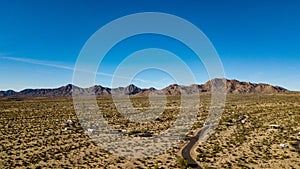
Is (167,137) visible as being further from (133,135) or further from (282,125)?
(282,125)

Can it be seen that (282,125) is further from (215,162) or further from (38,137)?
(38,137)

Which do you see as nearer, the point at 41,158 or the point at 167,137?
the point at 41,158

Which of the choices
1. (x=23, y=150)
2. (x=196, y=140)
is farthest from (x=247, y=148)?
(x=23, y=150)

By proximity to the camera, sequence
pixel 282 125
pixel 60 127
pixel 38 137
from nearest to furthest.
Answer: pixel 38 137 < pixel 282 125 < pixel 60 127

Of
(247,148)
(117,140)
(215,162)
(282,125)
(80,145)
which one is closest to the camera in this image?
(215,162)

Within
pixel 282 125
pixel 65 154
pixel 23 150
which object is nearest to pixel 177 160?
pixel 65 154

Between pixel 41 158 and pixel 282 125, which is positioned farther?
pixel 282 125

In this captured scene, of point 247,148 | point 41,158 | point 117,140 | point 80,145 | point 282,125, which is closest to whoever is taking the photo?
point 41,158

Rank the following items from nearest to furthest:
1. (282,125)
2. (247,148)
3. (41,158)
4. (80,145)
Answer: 1. (41,158)
2. (247,148)
3. (80,145)
4. (282,125)

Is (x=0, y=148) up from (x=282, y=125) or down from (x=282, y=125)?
down
